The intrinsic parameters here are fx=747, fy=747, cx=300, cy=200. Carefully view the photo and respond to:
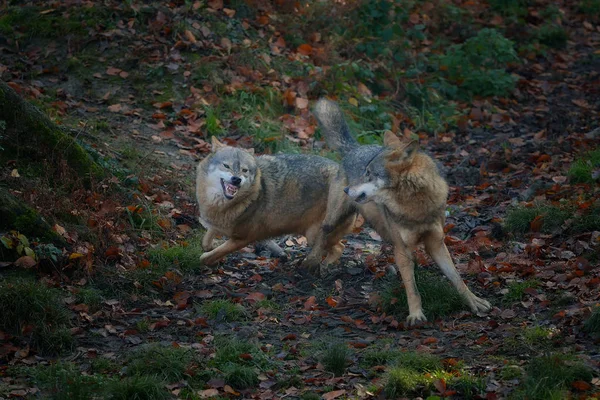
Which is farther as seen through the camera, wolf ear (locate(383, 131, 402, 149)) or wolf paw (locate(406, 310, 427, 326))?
wolf ear (locate(383, 131, 402, 149))

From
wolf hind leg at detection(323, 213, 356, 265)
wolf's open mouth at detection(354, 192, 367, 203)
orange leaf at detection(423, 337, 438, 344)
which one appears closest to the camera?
orange leaf at detection(423, 337, 438, 344)

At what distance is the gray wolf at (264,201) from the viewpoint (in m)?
8.45

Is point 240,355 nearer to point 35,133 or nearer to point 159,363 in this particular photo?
point 159,363

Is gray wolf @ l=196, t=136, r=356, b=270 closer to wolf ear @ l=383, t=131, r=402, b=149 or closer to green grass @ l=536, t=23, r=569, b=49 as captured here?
wolf ear @ l=383, t=131, r=402, b=149

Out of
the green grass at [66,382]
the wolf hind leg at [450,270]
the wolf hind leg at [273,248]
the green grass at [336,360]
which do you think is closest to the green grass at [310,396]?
the green grass at [336,360]

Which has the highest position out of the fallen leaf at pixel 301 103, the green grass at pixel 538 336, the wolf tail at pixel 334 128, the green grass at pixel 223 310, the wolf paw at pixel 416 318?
the wolf tail at pixel 334 128

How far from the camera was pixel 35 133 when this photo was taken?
A: 8.11 meters

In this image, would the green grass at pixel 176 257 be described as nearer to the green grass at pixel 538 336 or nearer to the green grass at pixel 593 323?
the green grass at pixel 538 336

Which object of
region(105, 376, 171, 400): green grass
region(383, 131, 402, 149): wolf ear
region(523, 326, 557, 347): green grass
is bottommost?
region(105, 376, 171, 400): green grass

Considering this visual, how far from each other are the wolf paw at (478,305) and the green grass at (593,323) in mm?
1133

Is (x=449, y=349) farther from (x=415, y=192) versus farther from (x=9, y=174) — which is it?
(x=9, y=174)

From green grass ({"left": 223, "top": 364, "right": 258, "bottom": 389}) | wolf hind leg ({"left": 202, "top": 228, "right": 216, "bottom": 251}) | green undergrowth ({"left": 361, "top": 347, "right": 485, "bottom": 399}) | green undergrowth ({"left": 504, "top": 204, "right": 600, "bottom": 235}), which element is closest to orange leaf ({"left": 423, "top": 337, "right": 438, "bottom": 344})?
green undergrowth ({"left": 361, "top": 347, "right": 485, "bottom": 399})

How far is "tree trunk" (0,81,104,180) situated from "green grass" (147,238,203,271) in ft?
3.88

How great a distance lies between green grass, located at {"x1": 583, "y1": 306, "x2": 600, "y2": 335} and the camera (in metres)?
5.84
